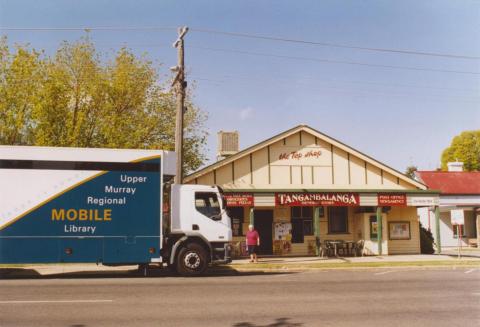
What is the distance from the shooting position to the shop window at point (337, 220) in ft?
85.2

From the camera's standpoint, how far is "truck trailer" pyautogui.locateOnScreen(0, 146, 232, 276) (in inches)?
560

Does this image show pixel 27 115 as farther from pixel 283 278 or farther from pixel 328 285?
pixel 328 285

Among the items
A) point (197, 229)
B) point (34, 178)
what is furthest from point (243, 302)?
point (34, 178)

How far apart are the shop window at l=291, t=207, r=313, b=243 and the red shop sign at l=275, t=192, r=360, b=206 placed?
6.84 feet

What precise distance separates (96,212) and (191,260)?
3.38 metres

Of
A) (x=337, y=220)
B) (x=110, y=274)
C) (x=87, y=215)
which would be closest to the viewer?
(x=87, y=215)

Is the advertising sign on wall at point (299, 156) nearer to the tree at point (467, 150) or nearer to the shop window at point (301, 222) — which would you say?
the shop window at point (301, 222)

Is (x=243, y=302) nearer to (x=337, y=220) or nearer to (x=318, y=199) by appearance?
(x=318, y=199)

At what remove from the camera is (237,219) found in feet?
82.3

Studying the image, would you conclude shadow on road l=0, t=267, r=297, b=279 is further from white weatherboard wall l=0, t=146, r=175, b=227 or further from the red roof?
the red roof

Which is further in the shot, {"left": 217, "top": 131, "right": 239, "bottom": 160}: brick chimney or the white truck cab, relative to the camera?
{"left": 217, "top": 131, "right": 239, "bottom": 160}: brick chimney

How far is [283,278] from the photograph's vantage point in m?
15.2

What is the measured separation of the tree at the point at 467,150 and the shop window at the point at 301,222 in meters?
47.3

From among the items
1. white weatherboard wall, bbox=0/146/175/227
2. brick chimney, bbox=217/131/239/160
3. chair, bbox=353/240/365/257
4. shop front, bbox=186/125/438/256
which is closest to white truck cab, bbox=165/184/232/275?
white weatherboard wall, bbox=0/146/175/227
